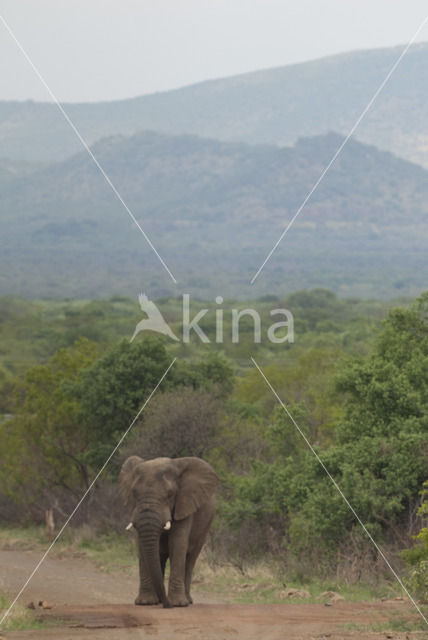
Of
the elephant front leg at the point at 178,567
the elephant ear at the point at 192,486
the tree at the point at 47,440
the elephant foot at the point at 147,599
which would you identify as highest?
the tree at the point at 47,440

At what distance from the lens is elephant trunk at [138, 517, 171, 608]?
13469mm

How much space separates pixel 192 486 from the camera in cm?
1459

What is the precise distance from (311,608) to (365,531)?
544cm

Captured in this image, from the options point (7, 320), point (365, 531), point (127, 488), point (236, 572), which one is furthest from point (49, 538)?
point (7, 320)

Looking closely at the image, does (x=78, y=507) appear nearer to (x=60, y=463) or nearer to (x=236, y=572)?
(x=60, y=463)

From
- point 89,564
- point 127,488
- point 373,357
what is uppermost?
point 373,357

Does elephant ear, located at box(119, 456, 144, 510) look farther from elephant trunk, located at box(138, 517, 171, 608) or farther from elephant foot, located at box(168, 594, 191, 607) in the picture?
elephant foot, located at box(168, 594, 191, 607)

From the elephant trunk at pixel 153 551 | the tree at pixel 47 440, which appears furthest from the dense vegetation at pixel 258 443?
the elephant trunk at pixel 153 551

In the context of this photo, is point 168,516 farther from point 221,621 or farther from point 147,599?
point 221,621

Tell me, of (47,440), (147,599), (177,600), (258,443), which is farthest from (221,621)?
(47,440)

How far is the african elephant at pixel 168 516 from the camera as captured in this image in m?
13.6

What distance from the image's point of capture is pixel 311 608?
1345cm

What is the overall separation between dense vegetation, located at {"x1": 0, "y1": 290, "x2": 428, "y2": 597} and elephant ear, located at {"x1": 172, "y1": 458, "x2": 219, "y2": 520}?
2.96 m

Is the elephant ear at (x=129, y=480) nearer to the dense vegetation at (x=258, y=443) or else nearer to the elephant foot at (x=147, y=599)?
the elephant foot at (x=147, y=599)
